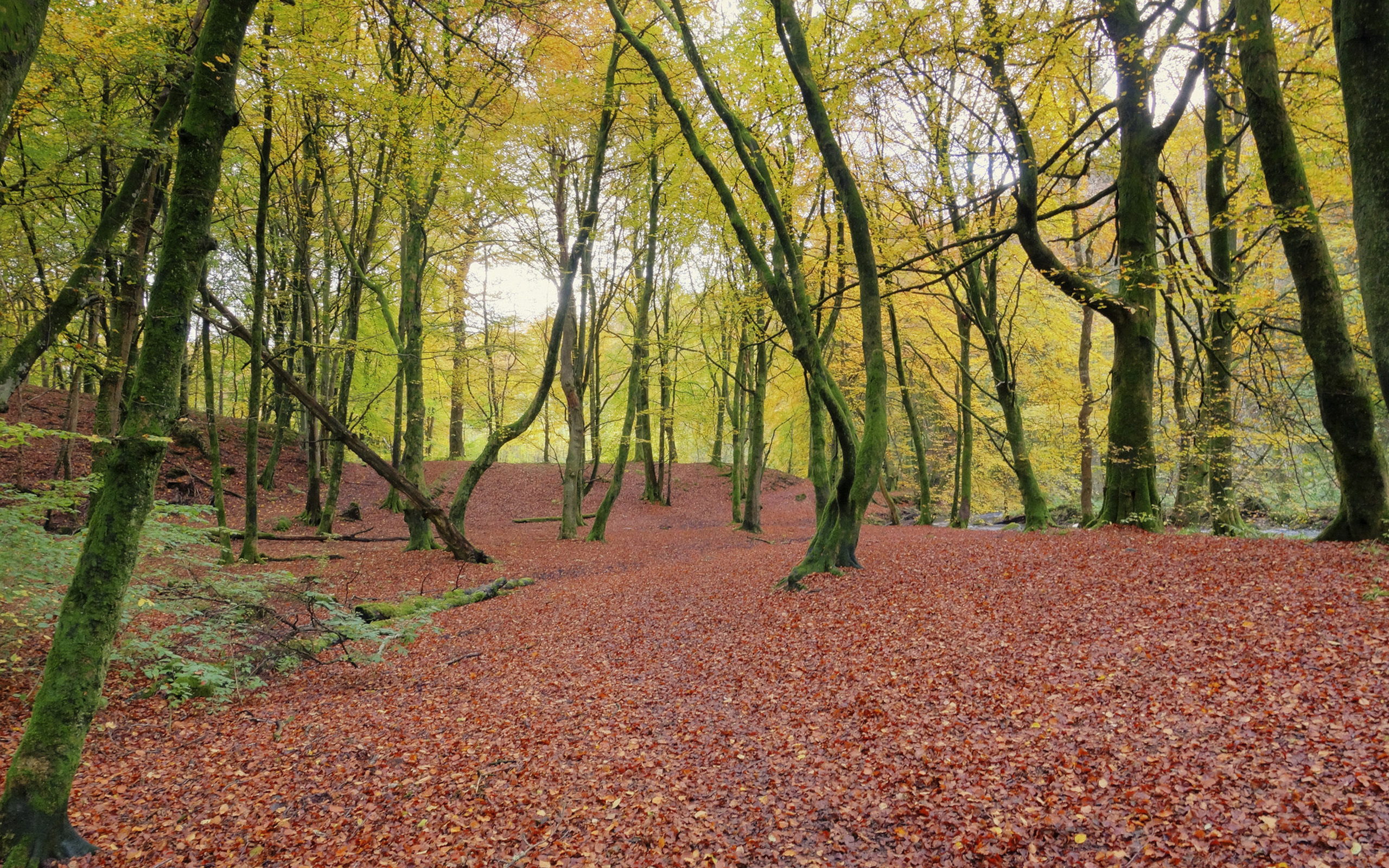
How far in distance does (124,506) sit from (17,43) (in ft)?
6.66

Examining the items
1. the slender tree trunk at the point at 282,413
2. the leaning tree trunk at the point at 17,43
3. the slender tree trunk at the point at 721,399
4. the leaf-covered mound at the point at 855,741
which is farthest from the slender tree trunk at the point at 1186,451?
the slender tree trunk at the point at 282,413

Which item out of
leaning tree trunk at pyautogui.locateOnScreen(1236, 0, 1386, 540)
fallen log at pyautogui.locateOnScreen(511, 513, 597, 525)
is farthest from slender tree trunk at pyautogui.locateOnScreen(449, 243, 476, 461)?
leaning tree trunk at pyautogui.locateOnScreen(1236, 0, 1386, 540)

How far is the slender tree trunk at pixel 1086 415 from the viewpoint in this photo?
45.7 feet

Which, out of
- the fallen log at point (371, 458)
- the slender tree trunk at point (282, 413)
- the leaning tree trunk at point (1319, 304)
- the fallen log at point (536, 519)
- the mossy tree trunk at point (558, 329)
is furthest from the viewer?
the fallen log at point (536, 519)

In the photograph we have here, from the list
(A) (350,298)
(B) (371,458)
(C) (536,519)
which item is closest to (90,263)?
(B) (371,458)

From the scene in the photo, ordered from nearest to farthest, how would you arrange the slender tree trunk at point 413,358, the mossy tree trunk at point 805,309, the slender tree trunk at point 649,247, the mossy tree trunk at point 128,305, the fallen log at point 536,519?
1. the mossy tree trunk at point 128,305
2. the mossy tree trunk at point 805,309
3. the slender tree trunk at point 413,358
4. the slender tree trunk at point 649,247
5. the fallen log at point 536,519

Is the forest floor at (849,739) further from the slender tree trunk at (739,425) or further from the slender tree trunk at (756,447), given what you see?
the slender tree trunk at (739,425)

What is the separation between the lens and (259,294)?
30.9 ft

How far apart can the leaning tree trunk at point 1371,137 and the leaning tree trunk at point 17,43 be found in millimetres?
7618

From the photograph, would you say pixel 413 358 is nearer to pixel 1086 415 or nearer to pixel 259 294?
pixel 259 294

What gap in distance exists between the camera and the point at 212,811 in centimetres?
347

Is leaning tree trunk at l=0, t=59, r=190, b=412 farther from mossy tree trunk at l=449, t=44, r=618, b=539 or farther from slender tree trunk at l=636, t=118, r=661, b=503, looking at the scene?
slender tree trunk at l=636, t=118, r=661, b=503

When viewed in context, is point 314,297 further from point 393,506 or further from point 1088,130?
point 1088,130

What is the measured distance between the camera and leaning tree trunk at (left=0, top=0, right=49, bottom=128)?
2.47 m
